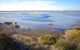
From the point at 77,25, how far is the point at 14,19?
147 cm

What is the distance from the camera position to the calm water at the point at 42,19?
14.4ft

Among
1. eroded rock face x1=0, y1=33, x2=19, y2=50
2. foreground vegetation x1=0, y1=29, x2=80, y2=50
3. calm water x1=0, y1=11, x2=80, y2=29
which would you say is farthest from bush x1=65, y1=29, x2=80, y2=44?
eroded rock face x1=0, y1=33, x2=19, y2=50

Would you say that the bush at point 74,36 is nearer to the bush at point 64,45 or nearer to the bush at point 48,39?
the bush at point 64,45

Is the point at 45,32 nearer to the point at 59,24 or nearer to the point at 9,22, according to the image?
the point at 59,24

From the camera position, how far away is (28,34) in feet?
14.1

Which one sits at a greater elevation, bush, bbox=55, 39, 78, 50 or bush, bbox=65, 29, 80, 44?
bush, bbox=65, 29, 80, 44

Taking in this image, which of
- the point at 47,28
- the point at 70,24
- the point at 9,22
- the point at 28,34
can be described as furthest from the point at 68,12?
the point at 9,22

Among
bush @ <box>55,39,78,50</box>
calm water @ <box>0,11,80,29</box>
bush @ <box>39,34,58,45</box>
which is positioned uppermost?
calm water @ <box>0,11,80,29</box>

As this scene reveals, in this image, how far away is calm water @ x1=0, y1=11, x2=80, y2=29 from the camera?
4379mm

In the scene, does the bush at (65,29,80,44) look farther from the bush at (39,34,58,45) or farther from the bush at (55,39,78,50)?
the bush at (39,34,58,45)

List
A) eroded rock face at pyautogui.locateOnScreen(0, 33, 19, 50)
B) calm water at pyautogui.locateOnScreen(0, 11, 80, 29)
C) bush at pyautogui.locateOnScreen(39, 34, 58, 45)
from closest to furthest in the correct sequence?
eroded rock face at pyautogui.locateOnScreen(0, 33, 19, 50), bush at pyautogui.locateOnScreen(39, 34, 58, 45), calm water at pyautogui.locateOnScreen(0, 11, 80, 29)

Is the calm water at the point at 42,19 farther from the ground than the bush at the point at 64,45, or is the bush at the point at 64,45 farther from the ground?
the calm water at the point at 42,19

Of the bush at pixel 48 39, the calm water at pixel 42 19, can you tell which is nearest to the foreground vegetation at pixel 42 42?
the bush at pixel 48 39

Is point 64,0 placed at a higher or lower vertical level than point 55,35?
higher
